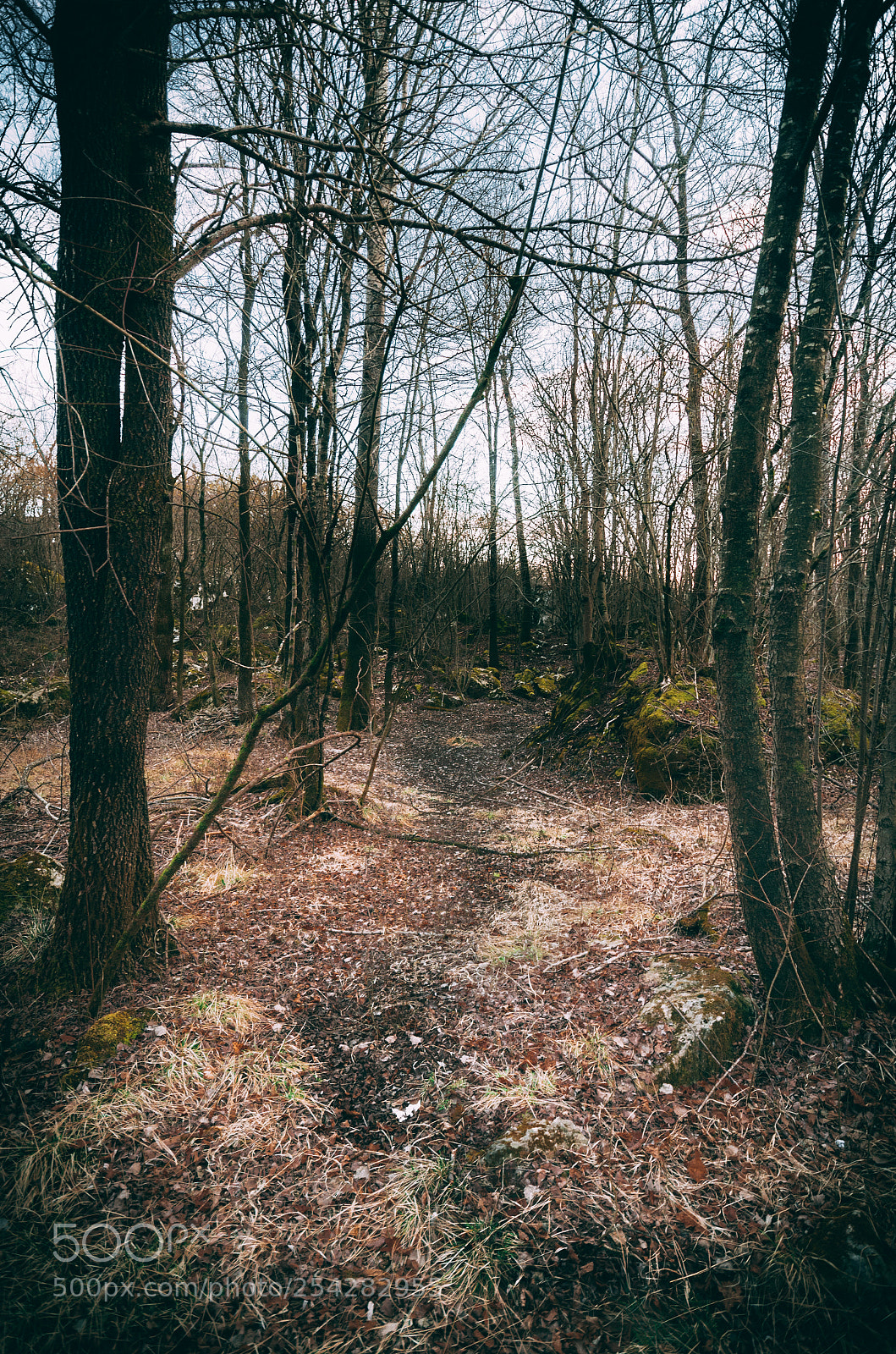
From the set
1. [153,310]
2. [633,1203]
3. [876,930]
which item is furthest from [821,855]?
[153,310]

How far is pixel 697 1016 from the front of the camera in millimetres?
2771

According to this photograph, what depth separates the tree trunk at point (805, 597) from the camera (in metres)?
2.69

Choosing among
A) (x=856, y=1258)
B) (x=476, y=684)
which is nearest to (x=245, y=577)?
(x=856, y=1258)

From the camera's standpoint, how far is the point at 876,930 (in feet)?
9.21

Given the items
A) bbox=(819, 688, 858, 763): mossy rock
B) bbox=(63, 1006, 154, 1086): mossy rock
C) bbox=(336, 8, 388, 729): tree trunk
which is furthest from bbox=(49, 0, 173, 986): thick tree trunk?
bbox=(819, 688, 858, 763): mossy rock

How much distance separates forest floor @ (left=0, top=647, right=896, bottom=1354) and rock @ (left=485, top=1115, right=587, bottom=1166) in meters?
0.01

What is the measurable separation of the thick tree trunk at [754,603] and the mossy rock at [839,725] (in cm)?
419

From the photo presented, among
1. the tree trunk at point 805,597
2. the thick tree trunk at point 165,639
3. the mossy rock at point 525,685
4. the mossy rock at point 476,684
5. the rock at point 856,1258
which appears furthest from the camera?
the mossy rock at point 525,685

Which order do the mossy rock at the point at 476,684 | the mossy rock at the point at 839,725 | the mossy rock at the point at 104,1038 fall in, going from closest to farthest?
1. the mossy rock at the point at 104,1038
2. the mossy rock at the point at 839,725
3. the mossy rock at the point at 476,684

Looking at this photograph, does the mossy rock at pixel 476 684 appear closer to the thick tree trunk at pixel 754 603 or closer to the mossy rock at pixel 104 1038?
the thick tree trunk at pixel 754 603

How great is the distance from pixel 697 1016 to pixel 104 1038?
111 inches

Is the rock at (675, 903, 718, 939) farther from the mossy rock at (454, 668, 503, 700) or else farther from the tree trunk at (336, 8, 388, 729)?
the mossy rock at (454, 668, 503, 700)

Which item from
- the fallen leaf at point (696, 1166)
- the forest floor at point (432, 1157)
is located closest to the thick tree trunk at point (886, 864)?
the forest floor at point (432, 1157)

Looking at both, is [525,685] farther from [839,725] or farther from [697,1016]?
[697,1016]
